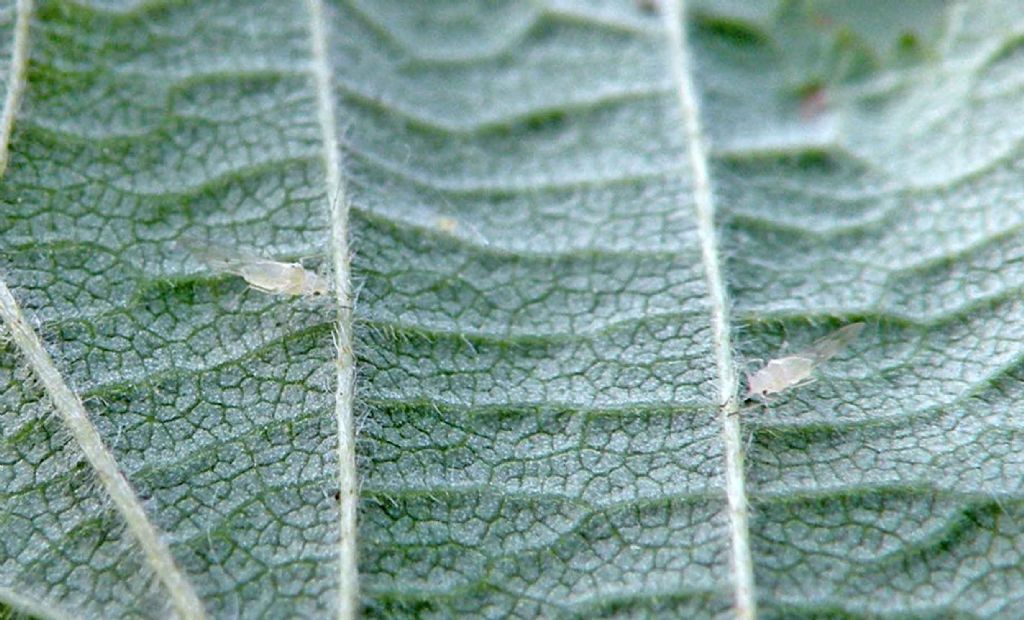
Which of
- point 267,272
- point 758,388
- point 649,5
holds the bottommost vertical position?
Result: point 267,272

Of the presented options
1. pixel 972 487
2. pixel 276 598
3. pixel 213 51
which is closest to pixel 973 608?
pixel 972 487

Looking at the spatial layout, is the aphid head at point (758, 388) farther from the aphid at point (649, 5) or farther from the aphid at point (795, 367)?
the aphid at point (649, 5)

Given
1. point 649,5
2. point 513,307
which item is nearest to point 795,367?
point 513,307

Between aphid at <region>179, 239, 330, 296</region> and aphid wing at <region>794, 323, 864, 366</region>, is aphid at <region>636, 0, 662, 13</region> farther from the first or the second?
aphid at <region>179, 239, 330, 296</region>

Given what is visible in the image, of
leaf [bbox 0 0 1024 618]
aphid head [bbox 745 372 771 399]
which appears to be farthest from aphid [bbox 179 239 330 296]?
aphid head [bbox 745 372 771 399]

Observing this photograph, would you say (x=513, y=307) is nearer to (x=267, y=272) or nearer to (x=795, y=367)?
(x=267, y=272)
